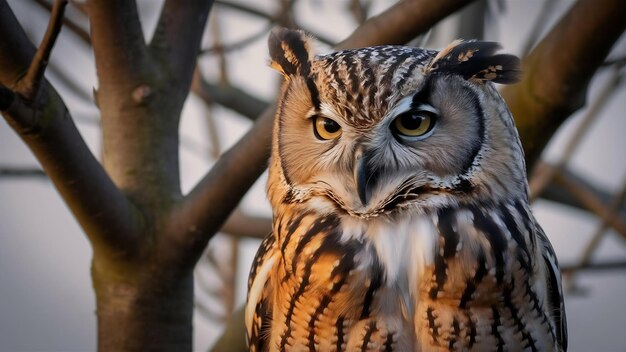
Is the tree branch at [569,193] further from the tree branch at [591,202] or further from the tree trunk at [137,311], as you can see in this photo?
the tree trunk at [137,311]

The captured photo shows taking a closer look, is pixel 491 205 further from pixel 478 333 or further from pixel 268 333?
pixel 268 333

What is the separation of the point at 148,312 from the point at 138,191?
0.30m

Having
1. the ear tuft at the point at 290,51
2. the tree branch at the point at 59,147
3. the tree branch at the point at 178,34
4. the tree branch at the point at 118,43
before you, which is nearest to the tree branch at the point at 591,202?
the ear tuft at the point at 290,51

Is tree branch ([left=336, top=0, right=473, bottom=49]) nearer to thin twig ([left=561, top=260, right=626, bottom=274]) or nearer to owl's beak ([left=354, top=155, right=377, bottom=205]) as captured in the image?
owl's beak ([left=354, top=155, right=377, bottom=205])

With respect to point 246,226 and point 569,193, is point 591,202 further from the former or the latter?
point 246,226

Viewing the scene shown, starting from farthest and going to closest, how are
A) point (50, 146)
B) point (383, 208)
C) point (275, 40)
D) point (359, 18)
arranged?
1. point (359, 18)
2. point (275, 40)
3. point (383, 208)
4. point (50, 146)

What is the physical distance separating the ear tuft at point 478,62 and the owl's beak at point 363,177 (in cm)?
26

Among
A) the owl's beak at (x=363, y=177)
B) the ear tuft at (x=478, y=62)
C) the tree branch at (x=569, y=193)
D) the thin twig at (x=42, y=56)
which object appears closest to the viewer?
the thin twig at (x=42, y=56)

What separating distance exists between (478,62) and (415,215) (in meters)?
0.36

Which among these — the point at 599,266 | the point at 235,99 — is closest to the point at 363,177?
the point at 235,99

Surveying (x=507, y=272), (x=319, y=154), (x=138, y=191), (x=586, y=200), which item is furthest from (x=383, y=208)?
(x=586, y=200)

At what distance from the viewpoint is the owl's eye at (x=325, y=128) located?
5.64ft

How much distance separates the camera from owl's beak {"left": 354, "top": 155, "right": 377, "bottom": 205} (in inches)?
64.7

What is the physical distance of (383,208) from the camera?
1.81 m
